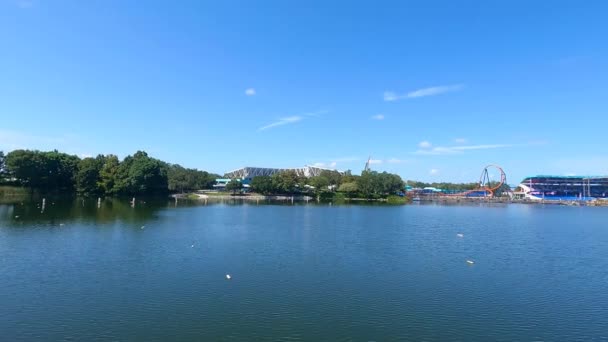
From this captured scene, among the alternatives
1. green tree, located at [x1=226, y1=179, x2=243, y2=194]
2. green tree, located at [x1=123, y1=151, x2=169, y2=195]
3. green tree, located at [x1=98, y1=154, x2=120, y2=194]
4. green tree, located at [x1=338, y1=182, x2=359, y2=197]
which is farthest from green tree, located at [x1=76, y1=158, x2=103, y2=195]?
green tree, located at [x1=338, y1=182, x2=359, y2=197]

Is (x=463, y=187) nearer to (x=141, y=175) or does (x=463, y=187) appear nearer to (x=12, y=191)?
(x=141, y=175)

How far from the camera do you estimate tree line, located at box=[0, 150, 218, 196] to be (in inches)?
2699

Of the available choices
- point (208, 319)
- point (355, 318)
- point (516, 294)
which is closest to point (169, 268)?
point (208, 319)

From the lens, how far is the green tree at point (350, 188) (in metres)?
105

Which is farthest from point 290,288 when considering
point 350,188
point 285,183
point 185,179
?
point 350,188

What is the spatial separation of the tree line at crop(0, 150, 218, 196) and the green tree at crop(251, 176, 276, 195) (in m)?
26.2

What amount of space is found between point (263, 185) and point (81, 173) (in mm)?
42276

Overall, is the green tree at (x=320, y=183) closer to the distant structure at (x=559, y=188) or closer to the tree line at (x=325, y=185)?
the tree line at (x=325, y=185)

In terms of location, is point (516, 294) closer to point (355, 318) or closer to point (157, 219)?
point (355, 318)

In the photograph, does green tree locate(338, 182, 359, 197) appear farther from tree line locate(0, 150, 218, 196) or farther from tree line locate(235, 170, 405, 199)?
tree line locate(0, 150, 218, 196)

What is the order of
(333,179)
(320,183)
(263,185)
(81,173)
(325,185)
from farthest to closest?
(333,179) < (325,185) < (320,183) < (263,185) < (81,173)

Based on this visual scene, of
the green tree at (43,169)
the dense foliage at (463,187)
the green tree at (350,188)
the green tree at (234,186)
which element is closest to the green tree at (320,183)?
the green tree at (350,188)

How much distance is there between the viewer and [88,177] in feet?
243

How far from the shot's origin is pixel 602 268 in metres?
22.4
